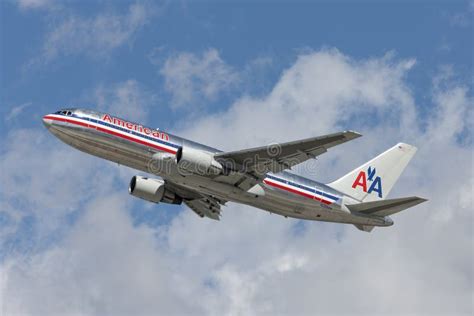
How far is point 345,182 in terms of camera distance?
60000mm

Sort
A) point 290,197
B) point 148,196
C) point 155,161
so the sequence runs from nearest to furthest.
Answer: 1. point 155,161
2. point 290,197
3. point 148,196

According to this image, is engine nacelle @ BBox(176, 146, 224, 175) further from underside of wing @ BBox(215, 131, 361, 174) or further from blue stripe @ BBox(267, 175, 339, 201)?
blue stripe @ BBox(267, 175, 339, 201)

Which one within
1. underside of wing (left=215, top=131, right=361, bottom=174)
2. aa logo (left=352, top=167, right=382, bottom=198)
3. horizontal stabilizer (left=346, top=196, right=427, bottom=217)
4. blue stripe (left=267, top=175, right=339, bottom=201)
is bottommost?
horizontal stabilizer (left=346, top=196, right=427, bottom=217)

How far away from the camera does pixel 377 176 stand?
62.3 metres

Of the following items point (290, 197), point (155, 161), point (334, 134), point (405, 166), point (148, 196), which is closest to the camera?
point (334, 134)

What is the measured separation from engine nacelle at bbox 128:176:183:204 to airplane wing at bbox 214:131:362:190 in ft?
27.9

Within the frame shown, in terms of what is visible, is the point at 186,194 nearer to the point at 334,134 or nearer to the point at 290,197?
the point at 290,197

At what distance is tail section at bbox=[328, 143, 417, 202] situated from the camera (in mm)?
59969

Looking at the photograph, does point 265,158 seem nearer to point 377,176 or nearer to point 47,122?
point 377,176

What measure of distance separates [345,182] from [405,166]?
277 inches

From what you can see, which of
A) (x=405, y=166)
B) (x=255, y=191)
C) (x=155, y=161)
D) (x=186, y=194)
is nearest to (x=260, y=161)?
(x=255, y=191)

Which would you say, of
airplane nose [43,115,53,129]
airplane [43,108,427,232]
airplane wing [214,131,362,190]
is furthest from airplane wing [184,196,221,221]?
airplane nose [43,115,53,129]

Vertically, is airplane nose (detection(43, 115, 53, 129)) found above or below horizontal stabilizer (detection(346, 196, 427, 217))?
above

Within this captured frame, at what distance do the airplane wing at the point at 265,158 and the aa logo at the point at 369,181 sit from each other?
34.8 ft
